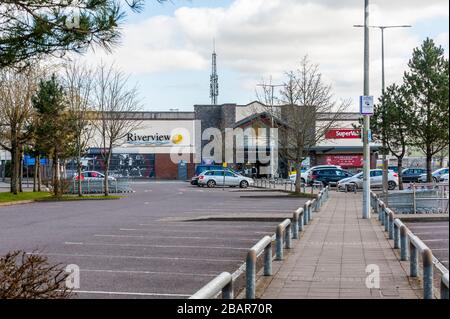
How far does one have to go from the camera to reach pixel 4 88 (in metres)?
39.7

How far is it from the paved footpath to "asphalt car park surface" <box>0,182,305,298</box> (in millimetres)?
1212

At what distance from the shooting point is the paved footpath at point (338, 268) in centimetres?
884

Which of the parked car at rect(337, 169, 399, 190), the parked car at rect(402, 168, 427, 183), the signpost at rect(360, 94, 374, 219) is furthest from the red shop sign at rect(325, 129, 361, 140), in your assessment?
the signpost at rect(360, 94, 374, 219)

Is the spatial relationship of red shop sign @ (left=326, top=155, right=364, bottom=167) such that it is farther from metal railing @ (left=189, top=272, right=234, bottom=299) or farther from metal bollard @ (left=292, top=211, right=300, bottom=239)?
metal railing @ (left=189, top=272, right=234, bottom=299)

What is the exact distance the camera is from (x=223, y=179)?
5534 centimetres

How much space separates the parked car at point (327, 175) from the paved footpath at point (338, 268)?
32.8m

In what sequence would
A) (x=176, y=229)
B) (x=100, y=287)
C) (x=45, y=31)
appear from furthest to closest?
(x=176, y=229)
(x=100, y=287)
(x=45, y=31)

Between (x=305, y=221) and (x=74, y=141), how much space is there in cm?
2454

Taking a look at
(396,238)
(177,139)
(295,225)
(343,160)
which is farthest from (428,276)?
(177,139)

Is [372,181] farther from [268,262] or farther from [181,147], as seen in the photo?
[268,262]

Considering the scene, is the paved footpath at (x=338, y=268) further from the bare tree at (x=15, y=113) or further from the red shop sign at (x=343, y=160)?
the red shop sign at (x=343, y=160)

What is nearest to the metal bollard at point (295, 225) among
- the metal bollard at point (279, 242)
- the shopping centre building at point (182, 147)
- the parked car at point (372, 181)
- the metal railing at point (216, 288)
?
the metal bollard at point (279, 242)

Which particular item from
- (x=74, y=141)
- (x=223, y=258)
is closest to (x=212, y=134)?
(x=74, y=141)
